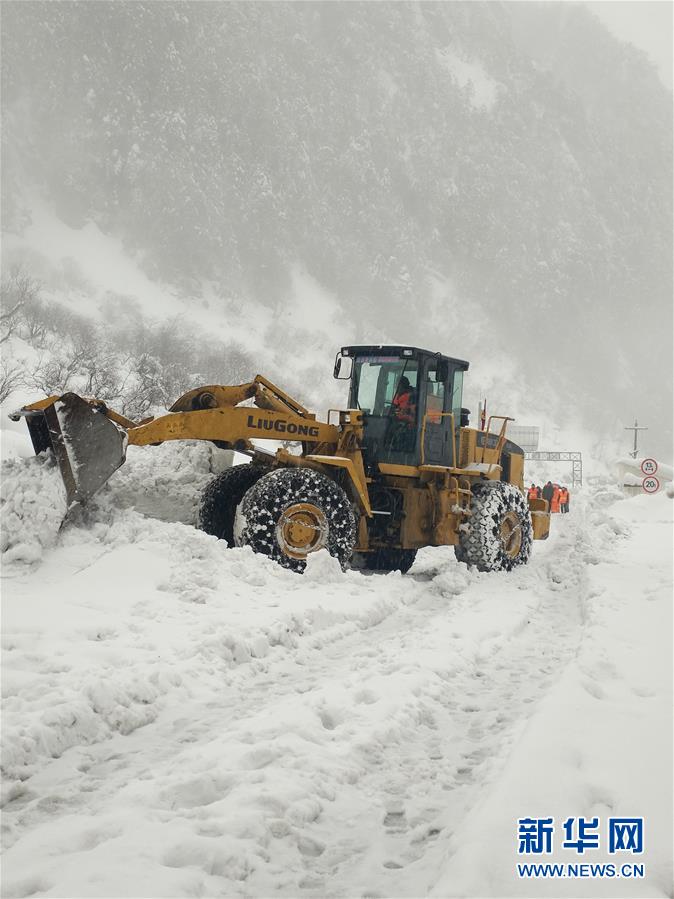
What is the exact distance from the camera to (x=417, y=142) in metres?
78.9

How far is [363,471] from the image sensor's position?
32.7 feet

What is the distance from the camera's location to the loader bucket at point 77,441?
747 cm

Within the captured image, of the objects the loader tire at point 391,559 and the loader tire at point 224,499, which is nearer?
the loader tire at point 224,499

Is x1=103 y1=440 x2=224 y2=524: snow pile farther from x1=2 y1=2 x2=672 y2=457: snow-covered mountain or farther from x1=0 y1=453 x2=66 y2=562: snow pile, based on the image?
x1=2 y1=2 x2=672 y2=457: snow-covered mountain

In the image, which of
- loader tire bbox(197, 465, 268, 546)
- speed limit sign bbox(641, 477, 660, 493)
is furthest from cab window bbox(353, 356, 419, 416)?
speed limit sign bbox(641, 477, 660, 493)

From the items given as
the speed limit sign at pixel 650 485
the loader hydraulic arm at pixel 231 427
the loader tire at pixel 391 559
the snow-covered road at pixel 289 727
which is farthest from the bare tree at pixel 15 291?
the snow-covered road at pixel 289 727

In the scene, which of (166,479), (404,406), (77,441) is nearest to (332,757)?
(77,441)

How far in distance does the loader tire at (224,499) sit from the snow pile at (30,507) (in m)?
2.60

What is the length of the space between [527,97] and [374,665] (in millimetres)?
94669

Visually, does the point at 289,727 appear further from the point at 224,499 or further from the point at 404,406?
the point at 404,406

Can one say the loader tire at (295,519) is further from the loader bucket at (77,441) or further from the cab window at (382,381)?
the cab window at (382,381)

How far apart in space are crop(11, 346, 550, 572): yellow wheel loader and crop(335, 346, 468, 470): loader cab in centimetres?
1

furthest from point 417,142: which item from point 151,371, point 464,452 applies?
point 464,452

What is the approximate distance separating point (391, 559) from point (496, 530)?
5.28 ft
